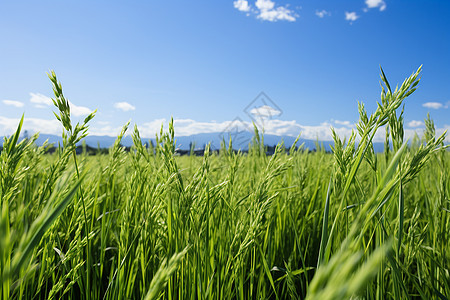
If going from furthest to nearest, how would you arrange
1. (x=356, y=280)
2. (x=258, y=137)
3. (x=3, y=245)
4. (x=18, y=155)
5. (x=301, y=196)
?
(x=258, y=137)
(x=301, y=196)
(x=18, y=155)
(x=3, y=245)
(x=356, y=280)

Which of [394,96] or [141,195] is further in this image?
[141,195]

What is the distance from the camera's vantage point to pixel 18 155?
815 mm

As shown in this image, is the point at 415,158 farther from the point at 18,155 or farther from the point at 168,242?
the point at 18,155

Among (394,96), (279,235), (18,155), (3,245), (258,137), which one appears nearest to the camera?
(3,245)

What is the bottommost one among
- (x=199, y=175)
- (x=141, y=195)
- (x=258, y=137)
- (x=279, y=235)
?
(x=279, y=235)

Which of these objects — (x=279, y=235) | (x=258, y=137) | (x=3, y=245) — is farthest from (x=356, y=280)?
(x=258, y=137)

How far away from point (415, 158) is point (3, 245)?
Result: 2.55 ft

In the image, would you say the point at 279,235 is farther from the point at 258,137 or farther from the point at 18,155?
the point at 18,155

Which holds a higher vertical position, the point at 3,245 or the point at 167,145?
the point at 167,145

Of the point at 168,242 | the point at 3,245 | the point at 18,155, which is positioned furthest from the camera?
the point at 168,242

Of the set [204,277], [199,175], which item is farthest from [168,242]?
[199,175]

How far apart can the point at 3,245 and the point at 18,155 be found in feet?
1.87

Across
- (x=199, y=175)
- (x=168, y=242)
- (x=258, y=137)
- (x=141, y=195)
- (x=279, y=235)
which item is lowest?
(x=279, y=235)

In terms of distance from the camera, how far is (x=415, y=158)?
2.12 feet
